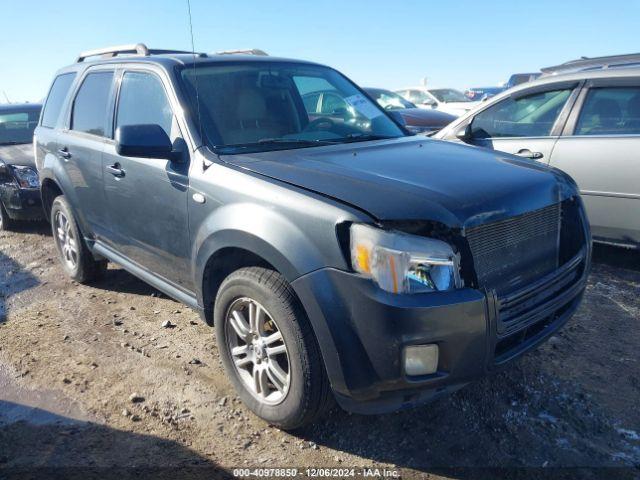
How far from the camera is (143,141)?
2889 millimetres

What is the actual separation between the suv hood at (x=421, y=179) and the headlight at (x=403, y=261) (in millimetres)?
91

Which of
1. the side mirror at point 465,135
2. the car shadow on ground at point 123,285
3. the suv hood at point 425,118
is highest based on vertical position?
the side mirror at point 465,135

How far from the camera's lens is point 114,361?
353 centimetres

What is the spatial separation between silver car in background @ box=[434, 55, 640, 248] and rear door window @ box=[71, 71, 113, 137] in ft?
10.2

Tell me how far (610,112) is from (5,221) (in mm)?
7009

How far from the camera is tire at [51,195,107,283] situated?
15.1 feet

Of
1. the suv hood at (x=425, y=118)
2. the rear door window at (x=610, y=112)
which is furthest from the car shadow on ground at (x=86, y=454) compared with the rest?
the suv hood at (x=425, y=118)

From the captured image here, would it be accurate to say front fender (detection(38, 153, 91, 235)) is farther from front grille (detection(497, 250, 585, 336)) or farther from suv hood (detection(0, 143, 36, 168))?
front grille (detection(497, 250, 585, 336))

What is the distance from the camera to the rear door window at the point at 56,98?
469cm

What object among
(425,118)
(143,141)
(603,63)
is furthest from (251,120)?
(425,118)

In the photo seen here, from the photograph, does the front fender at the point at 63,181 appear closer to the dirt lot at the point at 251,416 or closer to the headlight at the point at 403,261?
the dirt lot at the point at 251,416

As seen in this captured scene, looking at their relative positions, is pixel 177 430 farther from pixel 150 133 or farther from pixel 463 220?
pixel 463 220

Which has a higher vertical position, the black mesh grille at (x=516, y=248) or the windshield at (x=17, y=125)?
the black mesh grille at (x=516, y=248)

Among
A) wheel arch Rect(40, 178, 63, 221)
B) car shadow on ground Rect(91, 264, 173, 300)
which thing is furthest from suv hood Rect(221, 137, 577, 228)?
wheel arch Rect(40, 178, 63, 221)
